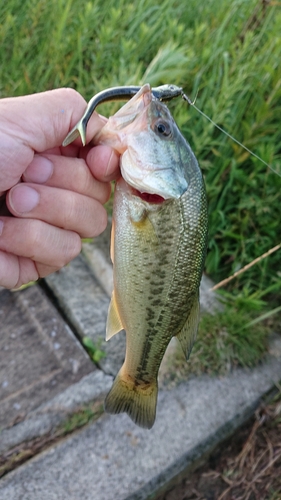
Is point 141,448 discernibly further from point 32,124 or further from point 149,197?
point 32,124

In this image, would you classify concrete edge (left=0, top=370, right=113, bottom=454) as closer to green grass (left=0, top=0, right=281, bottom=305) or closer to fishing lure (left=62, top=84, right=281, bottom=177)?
green grass (left=0, top=0, right=281, bottom=305)

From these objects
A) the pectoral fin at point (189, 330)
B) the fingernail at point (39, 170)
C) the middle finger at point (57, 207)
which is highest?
the fingernail at point (39, 170)

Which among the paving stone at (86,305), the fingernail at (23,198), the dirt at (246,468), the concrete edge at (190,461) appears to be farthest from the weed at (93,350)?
the fingernail at (23,198)

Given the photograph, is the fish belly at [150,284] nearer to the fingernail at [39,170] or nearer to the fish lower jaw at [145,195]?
the fish lower jaw at [145,195]

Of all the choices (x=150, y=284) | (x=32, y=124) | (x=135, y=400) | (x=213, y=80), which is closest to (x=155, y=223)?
(x=150, y=284)

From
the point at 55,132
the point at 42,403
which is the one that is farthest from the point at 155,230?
the point at 42,403

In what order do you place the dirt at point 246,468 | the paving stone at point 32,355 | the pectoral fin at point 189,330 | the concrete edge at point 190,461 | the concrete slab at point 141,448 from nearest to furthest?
1. the pectoral fin at point 189,330
2. the concrete slab at point 141,448
3. the concrete edge at point 190,461
4. the paving stone at point 32,355
5. the dirt at point 246,468

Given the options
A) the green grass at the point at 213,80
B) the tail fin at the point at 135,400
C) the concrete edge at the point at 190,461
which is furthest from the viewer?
the green grass at the point at 213,80
